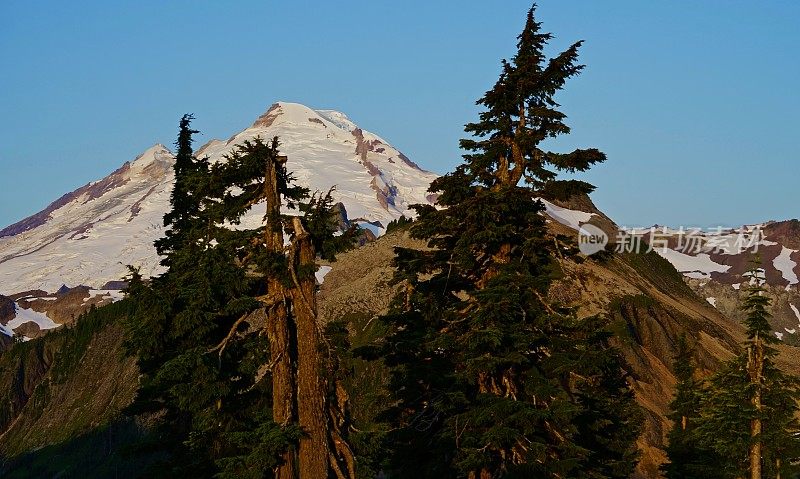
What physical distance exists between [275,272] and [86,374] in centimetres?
15607

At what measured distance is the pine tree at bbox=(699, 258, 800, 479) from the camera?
37438 mm

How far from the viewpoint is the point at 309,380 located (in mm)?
17406

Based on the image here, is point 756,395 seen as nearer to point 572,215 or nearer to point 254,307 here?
point 254,307


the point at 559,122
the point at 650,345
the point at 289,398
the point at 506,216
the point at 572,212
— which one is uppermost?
the point at 572,212

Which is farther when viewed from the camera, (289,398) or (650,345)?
(650,345)

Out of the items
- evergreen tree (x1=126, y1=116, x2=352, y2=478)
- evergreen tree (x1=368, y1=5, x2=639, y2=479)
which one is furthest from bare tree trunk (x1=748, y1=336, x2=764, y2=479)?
evergreen tree (x1=126, y1=116, x2=352, y2=478)

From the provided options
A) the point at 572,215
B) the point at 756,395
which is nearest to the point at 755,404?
the point at 756,395

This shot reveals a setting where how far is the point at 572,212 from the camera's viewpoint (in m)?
184

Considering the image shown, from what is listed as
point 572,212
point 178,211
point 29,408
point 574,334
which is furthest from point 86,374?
point 574,334

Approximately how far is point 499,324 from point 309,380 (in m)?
8.38

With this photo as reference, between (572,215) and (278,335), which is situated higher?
(572,215)

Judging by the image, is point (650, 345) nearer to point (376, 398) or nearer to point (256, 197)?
point (376, 398)

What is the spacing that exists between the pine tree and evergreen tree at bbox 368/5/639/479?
441 inches

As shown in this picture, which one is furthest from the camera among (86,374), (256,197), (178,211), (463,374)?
(86,374)
